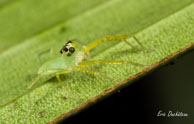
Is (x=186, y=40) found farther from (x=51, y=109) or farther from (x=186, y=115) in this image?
(x=51, y=109)

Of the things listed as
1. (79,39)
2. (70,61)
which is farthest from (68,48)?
(79,39)

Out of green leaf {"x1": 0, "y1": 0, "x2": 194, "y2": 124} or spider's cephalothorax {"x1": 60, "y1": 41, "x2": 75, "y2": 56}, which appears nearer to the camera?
green leaf {"x1": 0, "y1": 0, "x2": 194, "y2": 124}

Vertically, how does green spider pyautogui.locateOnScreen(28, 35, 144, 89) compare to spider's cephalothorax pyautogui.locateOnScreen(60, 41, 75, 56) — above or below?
below

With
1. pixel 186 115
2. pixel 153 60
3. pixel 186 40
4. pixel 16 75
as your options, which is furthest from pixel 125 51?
pixel 16 75

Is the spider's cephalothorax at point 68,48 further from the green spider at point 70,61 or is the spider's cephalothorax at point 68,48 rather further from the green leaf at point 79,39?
the green leaf at point 79,39

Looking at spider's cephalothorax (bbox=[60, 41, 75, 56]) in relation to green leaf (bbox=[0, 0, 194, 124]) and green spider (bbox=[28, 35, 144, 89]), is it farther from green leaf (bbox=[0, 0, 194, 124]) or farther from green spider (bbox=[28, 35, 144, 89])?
green leaf (bbox=[0, 0, 194, 124])

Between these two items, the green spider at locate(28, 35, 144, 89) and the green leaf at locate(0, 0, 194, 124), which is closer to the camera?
the green leaf at locate(0, 0, 194, 124)

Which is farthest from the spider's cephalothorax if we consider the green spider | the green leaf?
the green leaf

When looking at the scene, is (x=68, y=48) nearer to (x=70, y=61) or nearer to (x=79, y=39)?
(x=70, y=61)
